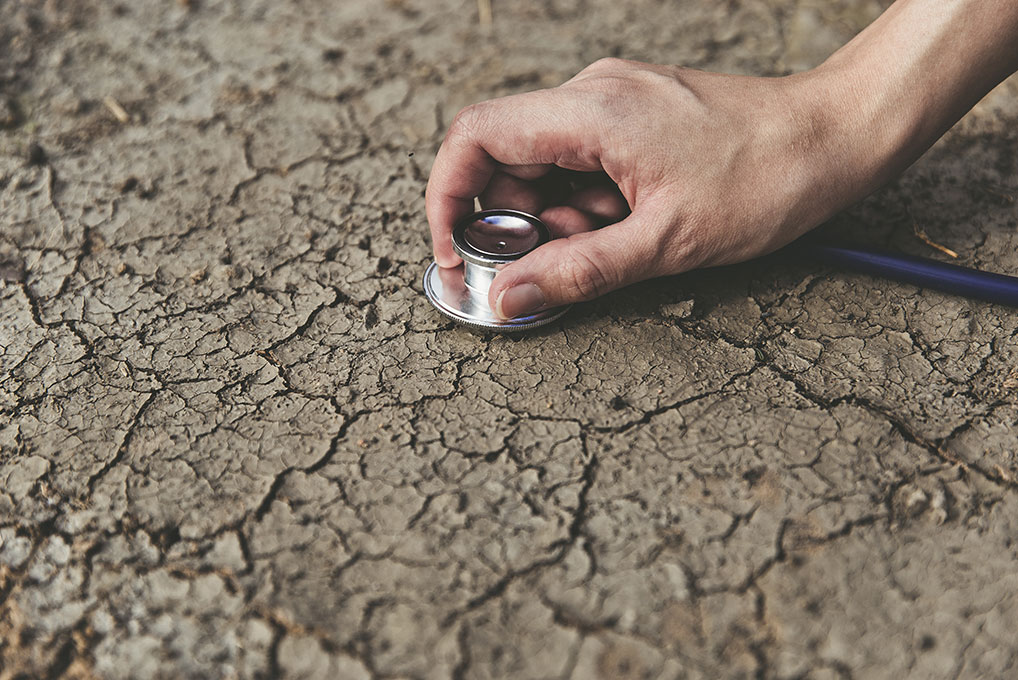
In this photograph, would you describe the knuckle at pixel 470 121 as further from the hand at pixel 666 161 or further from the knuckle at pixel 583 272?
the knuckle at pixel 583 272

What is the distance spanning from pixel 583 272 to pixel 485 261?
239 mm

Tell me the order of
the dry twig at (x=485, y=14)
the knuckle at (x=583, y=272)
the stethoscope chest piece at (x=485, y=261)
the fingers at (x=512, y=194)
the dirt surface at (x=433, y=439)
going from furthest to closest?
the dry twig at (x=485, y=14) < the fingers at (x=512, y=194) < the stethoscope chest piece at (x=485, y=261) < the knuckle at (x=583, y=272) < the dirt surface at (x=433, y=439)

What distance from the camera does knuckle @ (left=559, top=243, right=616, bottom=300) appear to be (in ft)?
5.76

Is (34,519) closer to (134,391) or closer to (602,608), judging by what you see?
(134,391)

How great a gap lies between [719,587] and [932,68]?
119 centimetres

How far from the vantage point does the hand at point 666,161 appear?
5.87 ft

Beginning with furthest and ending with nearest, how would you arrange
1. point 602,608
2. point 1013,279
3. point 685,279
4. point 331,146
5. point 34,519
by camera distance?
point 331,146 → point 685,279 → point 1013,279 → point 34,519 → point 602,608

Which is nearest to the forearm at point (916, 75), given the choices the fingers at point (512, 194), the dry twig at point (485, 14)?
the fingers at point (512, 194)

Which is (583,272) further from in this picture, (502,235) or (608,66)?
(608,66)

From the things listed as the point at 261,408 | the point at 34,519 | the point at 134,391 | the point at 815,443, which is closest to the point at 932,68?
the point at 815,443

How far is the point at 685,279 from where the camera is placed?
2133 millimetres

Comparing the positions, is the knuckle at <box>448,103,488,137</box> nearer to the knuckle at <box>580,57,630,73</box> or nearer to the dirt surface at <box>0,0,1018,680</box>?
the knuckle at <box>580,57,630,73</box>

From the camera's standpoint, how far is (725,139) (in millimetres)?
1829

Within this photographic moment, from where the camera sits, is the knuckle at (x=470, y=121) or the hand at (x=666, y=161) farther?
the knuckle at (x=470, y=121)
